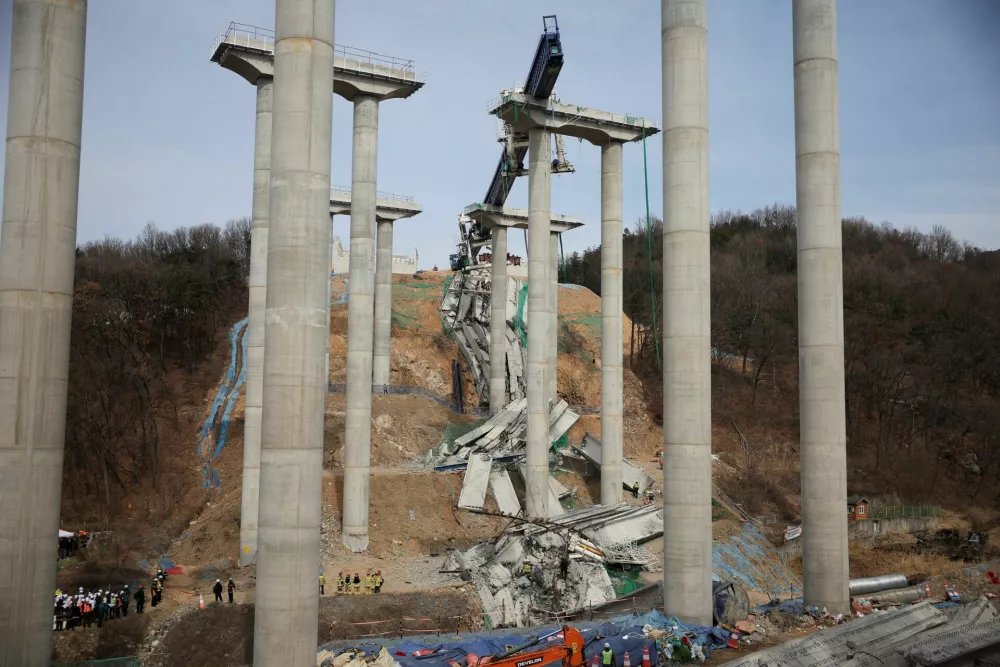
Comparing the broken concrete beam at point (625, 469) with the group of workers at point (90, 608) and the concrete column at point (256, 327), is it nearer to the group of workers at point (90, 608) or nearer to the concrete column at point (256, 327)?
the concrete column at point (256, 327)

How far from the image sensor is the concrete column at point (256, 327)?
3219 cm

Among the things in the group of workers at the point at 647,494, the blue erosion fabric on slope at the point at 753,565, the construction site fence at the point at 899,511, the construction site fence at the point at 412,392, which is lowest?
the blue erosion fabric on slope at the point at 753,565

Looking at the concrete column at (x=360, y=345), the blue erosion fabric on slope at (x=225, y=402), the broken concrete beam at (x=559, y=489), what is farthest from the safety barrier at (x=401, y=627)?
the blue erosion fabric on slope at (x=225, y=402)

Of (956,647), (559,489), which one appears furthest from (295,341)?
(559,489)

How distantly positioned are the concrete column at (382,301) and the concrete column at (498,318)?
6.61 meters

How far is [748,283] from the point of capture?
69.6 m

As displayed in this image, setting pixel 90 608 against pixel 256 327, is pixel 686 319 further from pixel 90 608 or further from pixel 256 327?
pixel 256 327

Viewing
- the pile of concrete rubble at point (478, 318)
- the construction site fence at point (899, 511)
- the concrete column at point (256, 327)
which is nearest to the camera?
the concrete column at point (256, 327)

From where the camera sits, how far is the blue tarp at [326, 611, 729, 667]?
59.2 feet

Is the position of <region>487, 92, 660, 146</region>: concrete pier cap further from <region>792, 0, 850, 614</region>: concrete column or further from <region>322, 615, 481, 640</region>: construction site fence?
<region>322, 615, 481, 640</region>: construction site fence

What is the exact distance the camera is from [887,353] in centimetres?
6156

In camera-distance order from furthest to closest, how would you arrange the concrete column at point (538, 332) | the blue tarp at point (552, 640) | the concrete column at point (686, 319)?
the concrete column at point (538, 332)
the concrete column at point (686, 319)
the blue tarp at point (552, 640)

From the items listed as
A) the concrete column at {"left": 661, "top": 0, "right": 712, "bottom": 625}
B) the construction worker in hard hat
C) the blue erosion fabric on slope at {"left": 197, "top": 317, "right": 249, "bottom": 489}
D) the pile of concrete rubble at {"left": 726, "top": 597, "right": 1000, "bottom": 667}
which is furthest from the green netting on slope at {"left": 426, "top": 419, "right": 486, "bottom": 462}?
the construction worker in hard hat

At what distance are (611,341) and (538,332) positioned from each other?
3.74m
